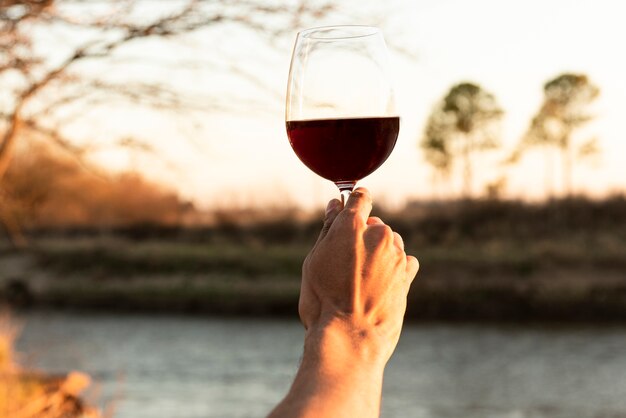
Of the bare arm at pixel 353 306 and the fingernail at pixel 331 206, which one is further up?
the fingernail at pixel 331 206

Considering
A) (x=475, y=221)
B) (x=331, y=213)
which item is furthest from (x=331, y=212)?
(x=475, y=221)

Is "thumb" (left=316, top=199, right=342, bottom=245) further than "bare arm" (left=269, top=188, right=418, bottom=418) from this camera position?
Yes

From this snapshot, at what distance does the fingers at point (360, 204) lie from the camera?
1129 mm

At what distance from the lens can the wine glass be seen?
128 cm

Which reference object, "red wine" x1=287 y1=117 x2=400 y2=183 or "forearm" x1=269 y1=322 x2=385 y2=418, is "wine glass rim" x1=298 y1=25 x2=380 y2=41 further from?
"forearm" x1=269 y1=322 x2=385 y2=418

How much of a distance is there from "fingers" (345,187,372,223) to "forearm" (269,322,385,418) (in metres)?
0.16

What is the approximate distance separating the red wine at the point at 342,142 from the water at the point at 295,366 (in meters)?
9.63

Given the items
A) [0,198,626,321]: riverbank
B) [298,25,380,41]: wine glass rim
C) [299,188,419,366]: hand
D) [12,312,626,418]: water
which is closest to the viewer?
[299,188,419,366]: hand

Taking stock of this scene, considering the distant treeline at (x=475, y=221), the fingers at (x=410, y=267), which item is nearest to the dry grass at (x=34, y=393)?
the fingers at (x=410, y=267)

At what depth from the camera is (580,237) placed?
23.8m

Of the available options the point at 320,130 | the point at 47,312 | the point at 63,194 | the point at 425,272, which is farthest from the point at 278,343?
the point at 320,130

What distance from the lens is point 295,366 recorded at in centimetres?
1559

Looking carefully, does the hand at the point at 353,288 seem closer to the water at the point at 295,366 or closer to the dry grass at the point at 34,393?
the dry grass at the point at 34,393

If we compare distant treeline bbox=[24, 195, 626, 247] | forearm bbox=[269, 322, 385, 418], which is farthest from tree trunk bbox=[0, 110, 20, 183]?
distant treeline bbox=[24, 195, 626, 247]
